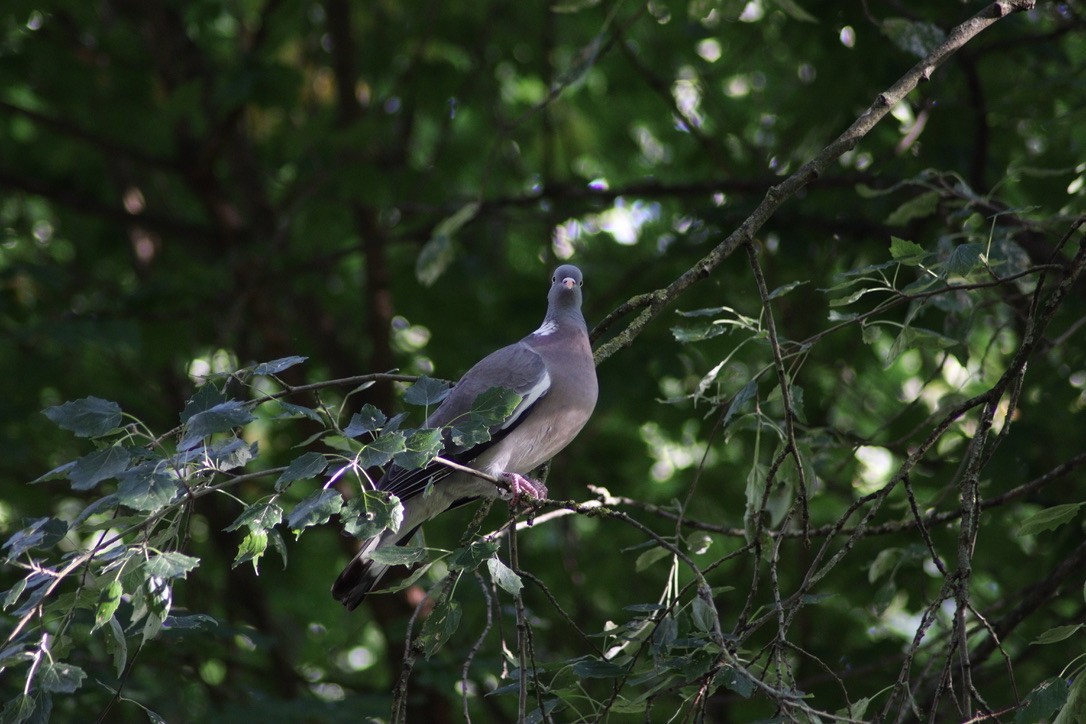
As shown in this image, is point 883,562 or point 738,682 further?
point 883,562

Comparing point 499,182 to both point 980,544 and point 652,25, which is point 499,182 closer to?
point 652,25

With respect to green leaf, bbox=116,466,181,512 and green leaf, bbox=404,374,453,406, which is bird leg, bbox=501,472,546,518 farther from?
green leaf, bbox=116,466,181,512

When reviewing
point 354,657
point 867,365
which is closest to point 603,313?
point 867,365

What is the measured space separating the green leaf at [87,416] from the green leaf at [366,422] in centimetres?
45

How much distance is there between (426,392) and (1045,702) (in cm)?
141

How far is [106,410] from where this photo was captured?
2092 millimetres

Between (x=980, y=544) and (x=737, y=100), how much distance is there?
10.7ft

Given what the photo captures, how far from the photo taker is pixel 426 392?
2.26m

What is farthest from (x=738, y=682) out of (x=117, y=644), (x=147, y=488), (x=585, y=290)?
(x=585, y=290)

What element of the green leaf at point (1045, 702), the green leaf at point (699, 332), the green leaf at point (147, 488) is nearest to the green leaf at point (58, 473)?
the green leaf at point (147, 488)

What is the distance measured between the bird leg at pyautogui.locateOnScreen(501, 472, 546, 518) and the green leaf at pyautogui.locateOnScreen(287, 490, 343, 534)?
100cm

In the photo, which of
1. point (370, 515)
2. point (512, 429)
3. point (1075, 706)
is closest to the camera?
point (370, 515)

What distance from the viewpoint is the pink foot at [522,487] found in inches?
119

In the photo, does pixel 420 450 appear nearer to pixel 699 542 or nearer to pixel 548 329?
pixel 699 542
